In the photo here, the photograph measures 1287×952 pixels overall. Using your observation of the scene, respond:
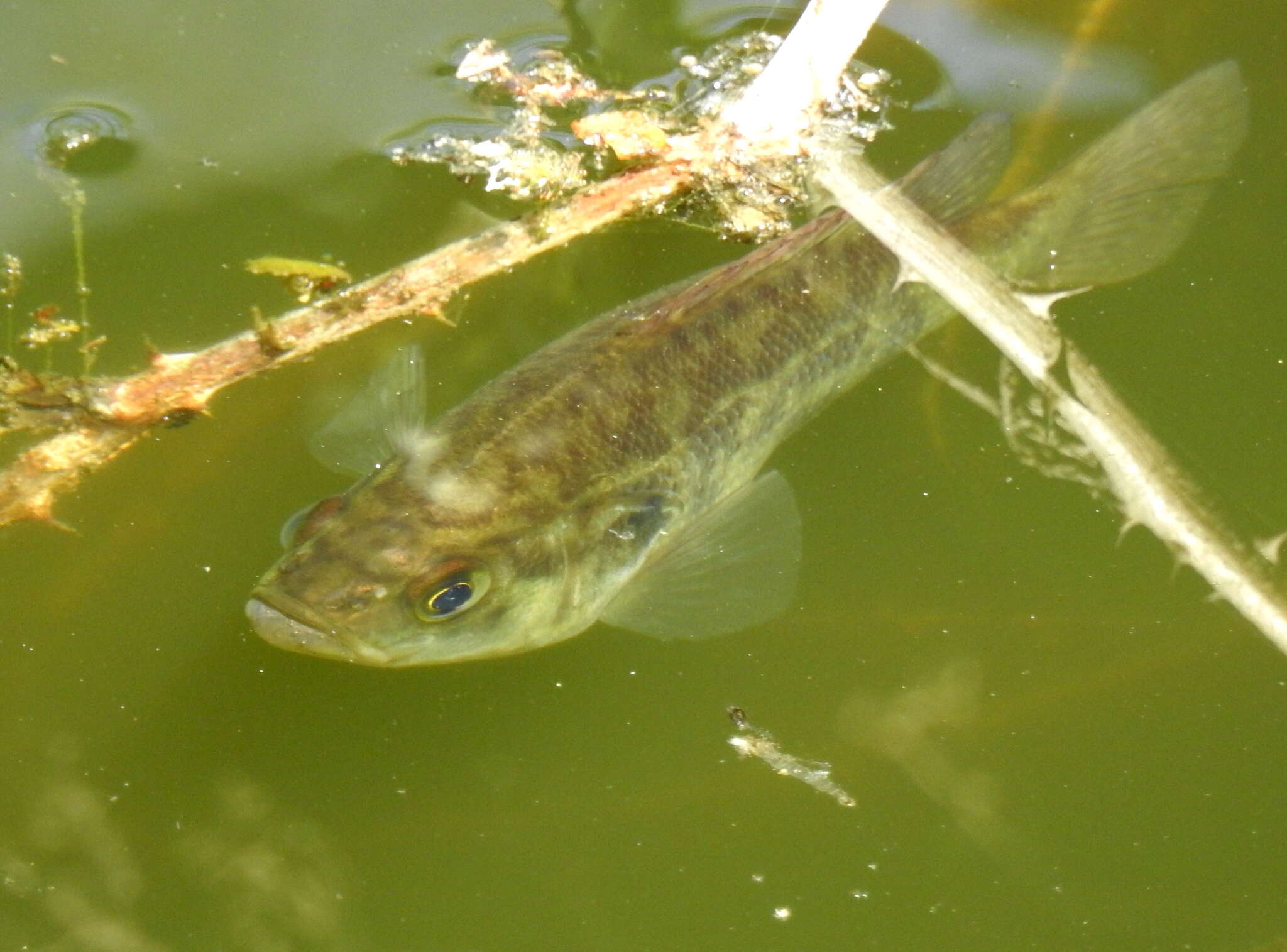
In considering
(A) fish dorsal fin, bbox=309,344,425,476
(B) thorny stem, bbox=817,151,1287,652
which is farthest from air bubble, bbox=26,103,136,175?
(B) thorny stem, bbox=817,151,1287,652

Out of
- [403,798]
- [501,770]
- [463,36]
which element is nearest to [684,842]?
[501,770]

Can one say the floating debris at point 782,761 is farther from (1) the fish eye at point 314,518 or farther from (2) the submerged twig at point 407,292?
(2) the submerged twig at point 407,292

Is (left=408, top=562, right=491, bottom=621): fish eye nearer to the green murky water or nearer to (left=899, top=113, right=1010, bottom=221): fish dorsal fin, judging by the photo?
the green murky water

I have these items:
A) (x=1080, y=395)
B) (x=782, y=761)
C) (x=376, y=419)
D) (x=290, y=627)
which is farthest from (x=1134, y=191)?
(x=290, y=627)

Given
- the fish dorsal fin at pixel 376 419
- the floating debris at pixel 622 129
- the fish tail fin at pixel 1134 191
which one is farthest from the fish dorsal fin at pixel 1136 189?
the fish dorsal fin at pixel 376 419

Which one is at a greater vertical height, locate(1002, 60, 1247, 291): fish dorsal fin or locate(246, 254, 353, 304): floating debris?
locate(1002, 60, 1247, 291): fish dorsal fin

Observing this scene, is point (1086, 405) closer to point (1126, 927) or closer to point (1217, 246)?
point (1217, 246)
